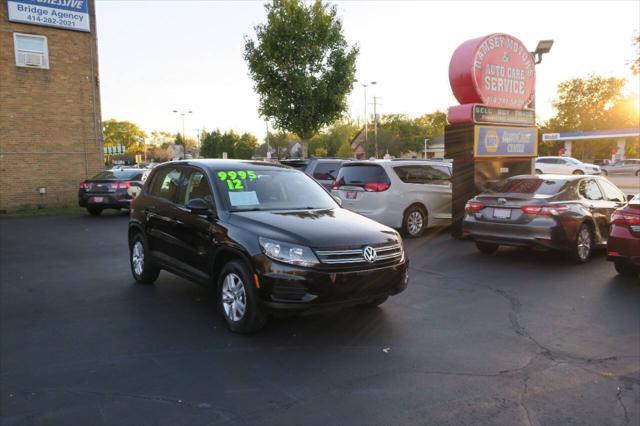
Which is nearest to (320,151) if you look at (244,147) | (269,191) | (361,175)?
(244,147)

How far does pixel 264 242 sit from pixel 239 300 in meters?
0.71

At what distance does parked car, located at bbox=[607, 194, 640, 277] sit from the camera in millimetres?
6715

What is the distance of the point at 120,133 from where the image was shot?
125m

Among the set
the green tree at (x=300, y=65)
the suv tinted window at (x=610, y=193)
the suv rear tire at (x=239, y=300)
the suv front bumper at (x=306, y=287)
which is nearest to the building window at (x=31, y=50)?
the green tree at (x=300, y=65)

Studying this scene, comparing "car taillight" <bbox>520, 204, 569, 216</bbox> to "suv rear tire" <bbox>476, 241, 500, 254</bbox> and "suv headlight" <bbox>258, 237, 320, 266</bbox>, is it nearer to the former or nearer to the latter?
"suv rear tire" <bbox>476, 241, 500, 254</bbox>

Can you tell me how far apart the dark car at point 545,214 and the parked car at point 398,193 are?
214cm

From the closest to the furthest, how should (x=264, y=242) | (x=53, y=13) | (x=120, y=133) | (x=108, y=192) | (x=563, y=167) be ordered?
(x=264, y=242), (x=108, y=192), (x=53, y=13), (x=563, y=167), (x=120, y=133)

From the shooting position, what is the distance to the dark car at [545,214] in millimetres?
7941

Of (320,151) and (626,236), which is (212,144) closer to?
(320,151)

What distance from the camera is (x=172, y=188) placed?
652 cm

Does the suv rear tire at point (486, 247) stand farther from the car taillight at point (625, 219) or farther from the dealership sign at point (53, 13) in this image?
the dealership sign at point (53, 13)

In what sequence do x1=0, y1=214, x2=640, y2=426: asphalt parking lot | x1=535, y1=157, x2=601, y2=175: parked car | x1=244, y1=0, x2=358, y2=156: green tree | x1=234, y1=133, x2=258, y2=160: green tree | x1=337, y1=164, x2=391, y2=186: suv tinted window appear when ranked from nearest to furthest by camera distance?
1. x1=0, y1=214, x2=640, y2=426: asphalt parking lot
2. x1=337, y1=164, x2=391, y2=186: suv tinted window
3. x1=244, y1=0, x2=358, y2=156: green tree
4. x1=535, y1=157, x2=601, y2=175: parked car
5. x1=234, y1=133, x2=258, y2=160: green tree

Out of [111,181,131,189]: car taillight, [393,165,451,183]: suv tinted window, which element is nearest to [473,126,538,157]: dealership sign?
[393,165,451,183]: suv tinted window

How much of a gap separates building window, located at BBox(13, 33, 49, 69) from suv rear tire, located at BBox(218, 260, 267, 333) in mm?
17266
